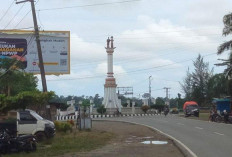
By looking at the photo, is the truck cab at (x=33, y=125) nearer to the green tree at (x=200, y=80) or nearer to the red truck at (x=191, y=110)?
the red truck at (x=191, y=110)

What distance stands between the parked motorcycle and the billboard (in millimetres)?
28928

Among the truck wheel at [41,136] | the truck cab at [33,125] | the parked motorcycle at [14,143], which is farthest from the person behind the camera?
the truck wheel at [41,136]

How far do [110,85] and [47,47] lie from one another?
115ft

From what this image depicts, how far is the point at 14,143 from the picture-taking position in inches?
688

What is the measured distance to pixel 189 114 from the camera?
201ft

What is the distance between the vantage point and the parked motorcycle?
17266mm

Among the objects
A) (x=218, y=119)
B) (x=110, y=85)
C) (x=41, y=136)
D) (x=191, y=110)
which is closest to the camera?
(x=41, y=136)

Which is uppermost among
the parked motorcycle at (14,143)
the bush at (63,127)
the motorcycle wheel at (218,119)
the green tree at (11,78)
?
the green tree at (11,78)

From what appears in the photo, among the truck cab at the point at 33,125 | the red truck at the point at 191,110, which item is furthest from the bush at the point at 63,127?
the red truck at the point at 191,110

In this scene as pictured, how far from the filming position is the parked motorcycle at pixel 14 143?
56.6 feet

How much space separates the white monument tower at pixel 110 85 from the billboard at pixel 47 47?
111ft

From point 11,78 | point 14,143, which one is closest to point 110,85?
point 11,78

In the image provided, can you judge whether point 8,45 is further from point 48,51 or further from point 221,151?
point 221,151

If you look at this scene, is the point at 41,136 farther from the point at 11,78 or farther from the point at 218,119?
the point at 218,119
